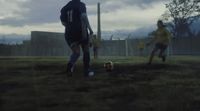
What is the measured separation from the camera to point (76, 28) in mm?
11383

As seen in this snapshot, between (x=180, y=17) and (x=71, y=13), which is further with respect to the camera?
(x=180, y=17)

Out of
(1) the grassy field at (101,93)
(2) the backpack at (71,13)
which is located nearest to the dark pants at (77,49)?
(2) the backpack at (71,13)

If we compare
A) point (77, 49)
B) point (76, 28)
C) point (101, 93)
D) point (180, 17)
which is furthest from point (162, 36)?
point (180, 17)

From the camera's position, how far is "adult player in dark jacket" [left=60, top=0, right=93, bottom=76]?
444 inches

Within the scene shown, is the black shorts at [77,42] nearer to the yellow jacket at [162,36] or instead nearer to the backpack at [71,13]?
the backpack at [71,13]

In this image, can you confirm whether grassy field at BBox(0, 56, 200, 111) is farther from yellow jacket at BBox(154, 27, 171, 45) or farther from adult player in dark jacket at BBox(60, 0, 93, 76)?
yellow jacket at BBox(154, 27, 171, 45)

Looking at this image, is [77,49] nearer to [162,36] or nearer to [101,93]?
[101,93]

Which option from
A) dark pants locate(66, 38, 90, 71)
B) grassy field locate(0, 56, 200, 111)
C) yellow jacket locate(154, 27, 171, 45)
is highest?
yellow jacket locate(154, 27, 171, 45)

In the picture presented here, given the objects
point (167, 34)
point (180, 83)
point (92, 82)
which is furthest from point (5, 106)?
point (167, 34)

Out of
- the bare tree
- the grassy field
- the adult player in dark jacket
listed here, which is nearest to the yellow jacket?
the adult player in dark jacket

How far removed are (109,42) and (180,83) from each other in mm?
39364

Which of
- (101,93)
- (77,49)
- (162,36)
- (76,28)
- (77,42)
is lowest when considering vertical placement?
(101,93)

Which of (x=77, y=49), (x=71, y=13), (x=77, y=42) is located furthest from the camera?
(x=77, y=49)

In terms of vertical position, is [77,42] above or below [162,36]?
below
